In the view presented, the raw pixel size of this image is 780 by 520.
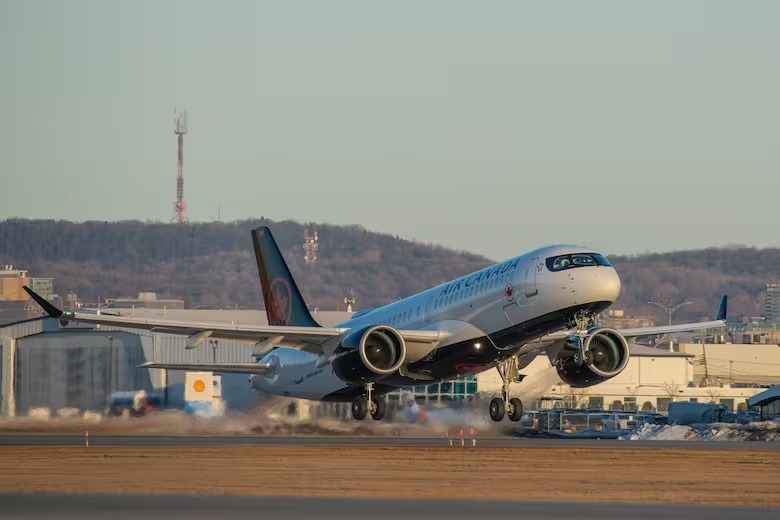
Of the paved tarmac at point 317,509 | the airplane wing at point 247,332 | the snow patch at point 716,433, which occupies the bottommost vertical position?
the snow patch at point 716,433

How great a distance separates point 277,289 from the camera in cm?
6412

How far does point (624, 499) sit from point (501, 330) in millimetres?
18548

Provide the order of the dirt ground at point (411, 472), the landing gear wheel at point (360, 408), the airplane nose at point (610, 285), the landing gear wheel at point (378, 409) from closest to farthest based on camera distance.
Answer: the dirt ground at point (411, 472)
the airplane nose at point (610, 285)
the landing gear wheel at point (360, 408)
the landing gear wheel at point (378, 409)

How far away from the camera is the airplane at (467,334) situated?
1811 inches

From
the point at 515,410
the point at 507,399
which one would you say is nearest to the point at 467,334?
the point at 507,399

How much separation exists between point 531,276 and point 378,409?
1110cm

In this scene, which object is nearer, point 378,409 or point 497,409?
point 497,409

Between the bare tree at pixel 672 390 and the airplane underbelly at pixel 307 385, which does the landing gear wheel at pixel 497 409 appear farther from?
the bare tree at pixel 672 390

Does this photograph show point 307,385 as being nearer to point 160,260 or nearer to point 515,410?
point 515,410

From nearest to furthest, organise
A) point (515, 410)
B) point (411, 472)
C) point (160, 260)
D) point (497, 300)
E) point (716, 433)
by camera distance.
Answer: point (411, 472), point (497, 300), point (515, 410), point (716, 433), point (160, 260)

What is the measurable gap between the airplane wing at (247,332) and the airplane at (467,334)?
48 mm

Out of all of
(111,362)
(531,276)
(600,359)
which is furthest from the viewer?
(111,362)

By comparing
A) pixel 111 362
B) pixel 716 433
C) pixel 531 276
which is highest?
pixel 531 276

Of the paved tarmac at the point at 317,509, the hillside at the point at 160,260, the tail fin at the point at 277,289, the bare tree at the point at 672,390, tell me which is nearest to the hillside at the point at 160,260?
the hillside at the point at 160,260
